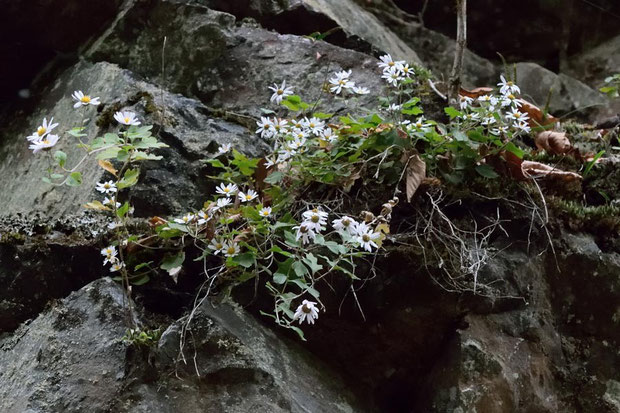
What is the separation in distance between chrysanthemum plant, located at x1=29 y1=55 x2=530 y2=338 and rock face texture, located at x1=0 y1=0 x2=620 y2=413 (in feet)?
0.42

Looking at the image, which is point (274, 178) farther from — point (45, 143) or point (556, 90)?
point (556, 90)

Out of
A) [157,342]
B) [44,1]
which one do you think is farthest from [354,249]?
[44,1]

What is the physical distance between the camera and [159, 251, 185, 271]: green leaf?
81.5 inches

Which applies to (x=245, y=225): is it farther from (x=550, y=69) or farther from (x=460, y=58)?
(x=550, y=69)

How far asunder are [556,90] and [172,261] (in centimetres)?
291

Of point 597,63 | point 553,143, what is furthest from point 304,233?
point 597,63

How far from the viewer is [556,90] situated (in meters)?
4.06

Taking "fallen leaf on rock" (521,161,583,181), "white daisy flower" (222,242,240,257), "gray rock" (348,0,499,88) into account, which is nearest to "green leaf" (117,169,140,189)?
"white daisy flower" (222,242,240,257)

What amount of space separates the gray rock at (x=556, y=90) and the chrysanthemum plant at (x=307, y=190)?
5.38ft

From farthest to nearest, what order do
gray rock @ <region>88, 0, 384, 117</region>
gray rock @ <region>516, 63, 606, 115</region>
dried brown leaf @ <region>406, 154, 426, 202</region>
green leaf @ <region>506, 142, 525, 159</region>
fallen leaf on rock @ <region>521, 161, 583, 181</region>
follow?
1. gray rock @ <region>516, 63, 606, 115</region>
2. gray rock @ <region>88, 0, 384, 117</region>
3. fallen leaf on rock @ <region>521, 161, 583, 181</region>
4. green leaf @ <region>506, 142, 525, 159</region>
5. dried brown leaf @ <region>406, 154, 426, 202</region>

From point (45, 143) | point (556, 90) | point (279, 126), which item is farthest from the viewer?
point (556, 90)

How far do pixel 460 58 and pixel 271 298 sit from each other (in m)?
1.30

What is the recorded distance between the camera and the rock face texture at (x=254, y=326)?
6.34 feet

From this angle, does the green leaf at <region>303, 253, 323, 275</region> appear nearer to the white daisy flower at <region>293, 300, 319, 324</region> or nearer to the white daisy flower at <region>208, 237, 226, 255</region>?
the white daisy flower at <region>293, 300, 319, 324</region>
